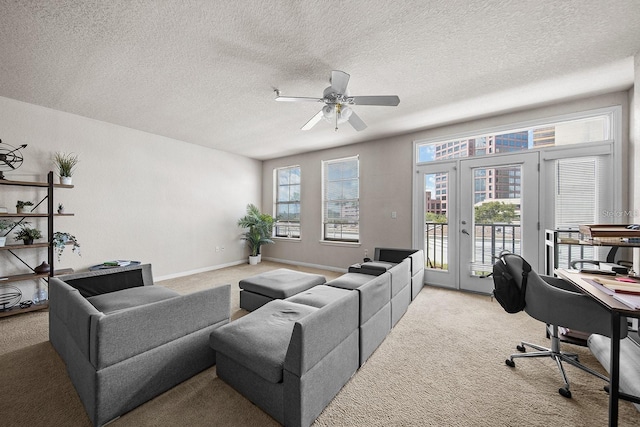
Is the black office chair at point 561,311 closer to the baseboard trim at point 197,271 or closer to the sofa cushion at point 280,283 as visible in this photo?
the sofa cushion at point 280,283

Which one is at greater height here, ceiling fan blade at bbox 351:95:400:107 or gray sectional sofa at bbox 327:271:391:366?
ceiling fan blade at bbox 351:95:400:107

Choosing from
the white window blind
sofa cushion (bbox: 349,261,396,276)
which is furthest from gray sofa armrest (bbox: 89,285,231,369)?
the white window blind

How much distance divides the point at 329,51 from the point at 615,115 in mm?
3569

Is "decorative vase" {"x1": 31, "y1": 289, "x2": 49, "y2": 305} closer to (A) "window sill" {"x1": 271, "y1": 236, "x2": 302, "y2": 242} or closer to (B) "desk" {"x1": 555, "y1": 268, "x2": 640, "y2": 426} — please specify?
(A) "window sill" {"x1": 271, "y1": 236, "x2": 302, "y2": 242}

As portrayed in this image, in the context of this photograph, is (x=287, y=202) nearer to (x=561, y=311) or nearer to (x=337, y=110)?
(x=337, y=110)

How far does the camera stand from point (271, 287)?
288 cm

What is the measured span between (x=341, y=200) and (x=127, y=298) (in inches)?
158

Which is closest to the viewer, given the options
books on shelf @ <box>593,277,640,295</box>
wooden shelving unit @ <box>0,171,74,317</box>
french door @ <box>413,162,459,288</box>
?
books on shelf @ <box>593,277,640,295</box>

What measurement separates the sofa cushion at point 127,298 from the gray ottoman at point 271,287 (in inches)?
34.4

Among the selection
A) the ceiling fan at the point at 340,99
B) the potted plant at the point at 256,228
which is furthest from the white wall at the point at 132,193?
the ceiling fan at the point at 340,99

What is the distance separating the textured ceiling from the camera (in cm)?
180

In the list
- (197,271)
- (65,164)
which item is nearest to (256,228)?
(197,271)

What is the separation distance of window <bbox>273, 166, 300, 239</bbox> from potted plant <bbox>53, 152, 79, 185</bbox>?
3.80 m

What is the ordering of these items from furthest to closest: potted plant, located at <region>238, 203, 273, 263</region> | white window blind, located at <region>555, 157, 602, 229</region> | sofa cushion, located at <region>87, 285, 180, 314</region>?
potted plant, located at <region>238, 203, 273, 263</region>, white window blind, located at <region>555, 157, 602, 229</region>, sofa cushion, located at <region>87, 285, 180, 314</region>
